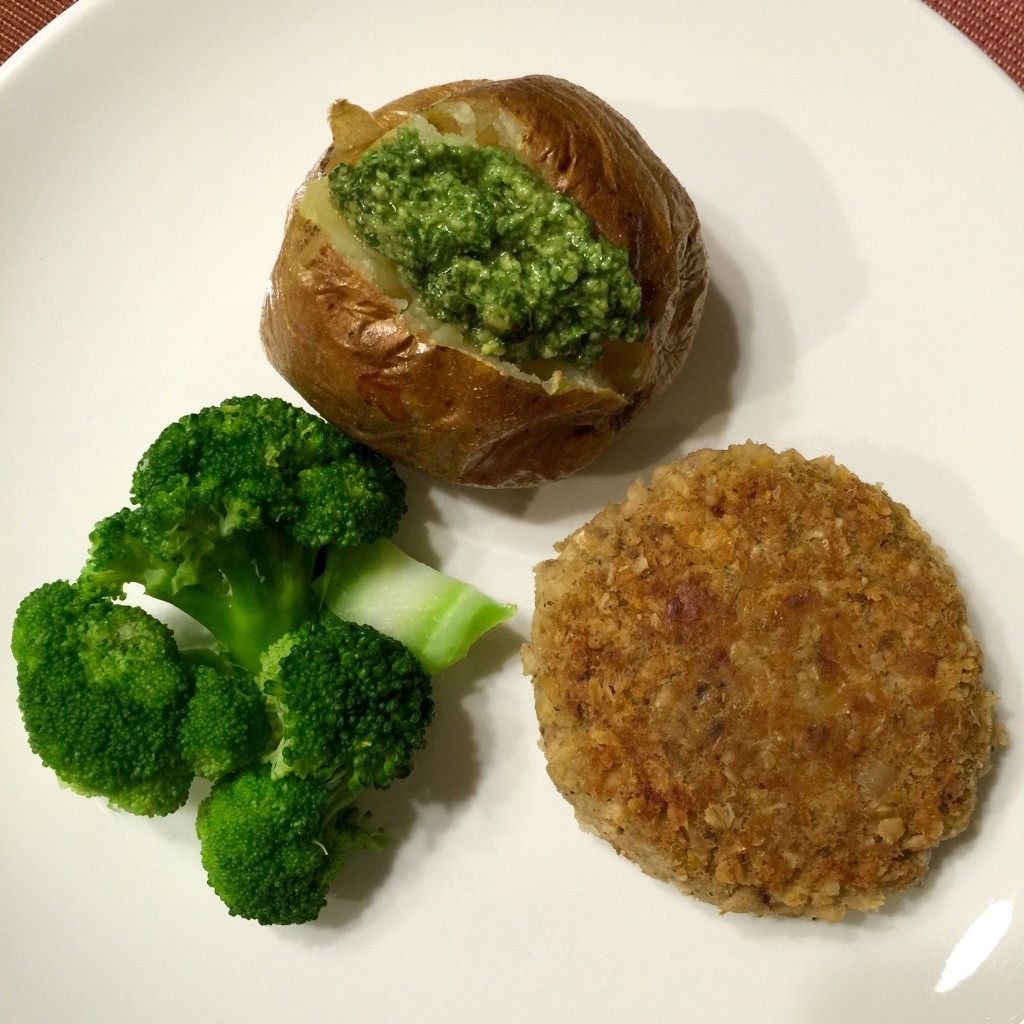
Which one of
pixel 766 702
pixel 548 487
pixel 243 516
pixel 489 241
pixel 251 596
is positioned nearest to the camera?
pixel 489 241

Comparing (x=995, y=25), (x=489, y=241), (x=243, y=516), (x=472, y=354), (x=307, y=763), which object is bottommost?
(x=307, y=763)

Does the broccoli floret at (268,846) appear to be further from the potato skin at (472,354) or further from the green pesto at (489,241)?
the green pesto at (489,241)

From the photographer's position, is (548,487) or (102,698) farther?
(548,487)

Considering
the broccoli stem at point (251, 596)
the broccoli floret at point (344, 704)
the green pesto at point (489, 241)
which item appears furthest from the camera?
the broccoli stem at point (251, 596)

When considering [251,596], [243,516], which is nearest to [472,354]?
[243,516]

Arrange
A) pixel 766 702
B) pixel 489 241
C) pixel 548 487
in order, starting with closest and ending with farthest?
pixel 489 241
pixel 766 702
pixel 548 487

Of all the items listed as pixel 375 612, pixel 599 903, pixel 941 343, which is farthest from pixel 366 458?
pixel 941 343

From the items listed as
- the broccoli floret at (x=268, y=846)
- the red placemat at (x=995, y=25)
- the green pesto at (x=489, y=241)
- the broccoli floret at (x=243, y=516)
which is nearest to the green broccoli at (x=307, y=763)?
the broccoli floret at (x=268, y=846)

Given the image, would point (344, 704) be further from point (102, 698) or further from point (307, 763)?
point (102, 698)
